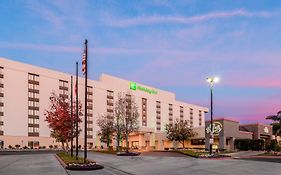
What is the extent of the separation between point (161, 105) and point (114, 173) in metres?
145

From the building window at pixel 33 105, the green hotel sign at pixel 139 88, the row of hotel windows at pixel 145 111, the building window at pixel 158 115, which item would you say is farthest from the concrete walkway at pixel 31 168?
the building window at pixel 158 115

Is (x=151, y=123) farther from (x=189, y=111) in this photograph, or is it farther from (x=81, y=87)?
(x=81, y=87)

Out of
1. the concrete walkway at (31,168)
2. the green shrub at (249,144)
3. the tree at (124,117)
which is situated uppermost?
the tree at (124,117)

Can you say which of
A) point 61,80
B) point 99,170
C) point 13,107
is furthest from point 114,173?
point 61,80

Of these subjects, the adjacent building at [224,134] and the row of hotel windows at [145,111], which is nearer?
the adjacent building at [224,134]

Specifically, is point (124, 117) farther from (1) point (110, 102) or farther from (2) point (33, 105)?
(1) point (110, 102)

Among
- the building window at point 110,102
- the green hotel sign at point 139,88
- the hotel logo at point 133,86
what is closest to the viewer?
the building window at point 110,102

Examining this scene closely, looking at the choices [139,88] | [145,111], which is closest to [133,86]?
[139,88]

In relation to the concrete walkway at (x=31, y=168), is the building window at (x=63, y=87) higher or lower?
higher

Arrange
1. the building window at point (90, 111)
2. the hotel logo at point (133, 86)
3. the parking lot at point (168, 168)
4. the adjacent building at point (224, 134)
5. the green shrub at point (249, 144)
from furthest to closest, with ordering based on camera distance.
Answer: the hotel logo at point (133, 86), the building window at point (90, 111), the adjacent building at point (224, 134), the green shrub at point (249, 144), the parking lot at point (168, 168)

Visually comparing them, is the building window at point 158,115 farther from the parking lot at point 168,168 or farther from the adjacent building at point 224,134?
the parking lot at point 168,168

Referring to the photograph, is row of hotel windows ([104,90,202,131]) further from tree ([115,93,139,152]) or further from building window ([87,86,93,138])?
tree ([115,93,139,152])

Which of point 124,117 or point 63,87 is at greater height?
point 63,87

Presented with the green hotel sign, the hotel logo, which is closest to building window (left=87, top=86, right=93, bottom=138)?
the hotel logo
